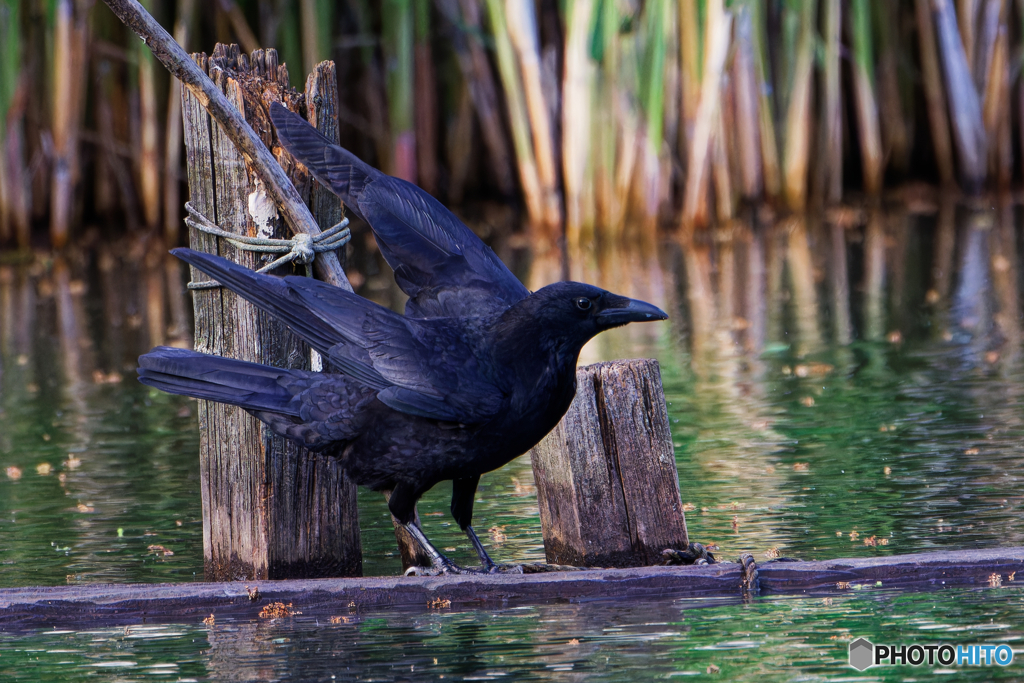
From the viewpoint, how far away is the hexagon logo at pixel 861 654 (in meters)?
3.27

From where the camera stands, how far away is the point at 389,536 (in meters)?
4.80

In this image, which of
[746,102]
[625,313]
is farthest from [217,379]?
[746,102]

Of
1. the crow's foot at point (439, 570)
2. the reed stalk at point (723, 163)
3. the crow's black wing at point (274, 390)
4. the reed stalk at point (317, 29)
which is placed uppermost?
the reed stalk at point (317, 29)

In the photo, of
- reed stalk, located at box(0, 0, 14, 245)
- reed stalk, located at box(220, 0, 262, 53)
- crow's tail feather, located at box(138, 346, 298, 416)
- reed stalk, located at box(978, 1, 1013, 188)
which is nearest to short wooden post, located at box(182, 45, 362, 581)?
crow's tail feather, located at box(138, 346, 298, 416)

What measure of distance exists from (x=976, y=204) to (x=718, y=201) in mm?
2573

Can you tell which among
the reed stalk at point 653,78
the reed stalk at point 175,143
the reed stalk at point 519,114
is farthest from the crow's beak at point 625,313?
the reed stalk at point 175,143

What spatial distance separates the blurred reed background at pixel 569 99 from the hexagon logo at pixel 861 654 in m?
7.65

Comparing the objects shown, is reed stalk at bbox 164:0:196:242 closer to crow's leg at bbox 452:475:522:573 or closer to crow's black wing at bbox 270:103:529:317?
crow's black wing at bbox 270:103:529:317

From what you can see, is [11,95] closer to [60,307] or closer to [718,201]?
[60,307]

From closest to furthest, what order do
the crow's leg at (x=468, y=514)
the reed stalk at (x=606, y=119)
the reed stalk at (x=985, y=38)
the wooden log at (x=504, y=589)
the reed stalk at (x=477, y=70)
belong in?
the wooden log at (x=504, y=589), the crow's leg at (x=468, y=514), the reed stalk at (x=606, y=119), the reed stalk at (x=985, y=38), the reed stalk at (x=477, y=70)

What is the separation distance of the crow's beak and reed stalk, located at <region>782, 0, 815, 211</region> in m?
8.29

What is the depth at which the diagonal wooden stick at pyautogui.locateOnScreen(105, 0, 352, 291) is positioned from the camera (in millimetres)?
3973

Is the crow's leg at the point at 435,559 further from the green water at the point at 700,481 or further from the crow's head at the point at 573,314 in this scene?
the crow's head at the point at 573,314

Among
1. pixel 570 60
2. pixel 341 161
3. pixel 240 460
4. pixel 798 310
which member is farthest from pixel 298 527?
pixel 570 60
